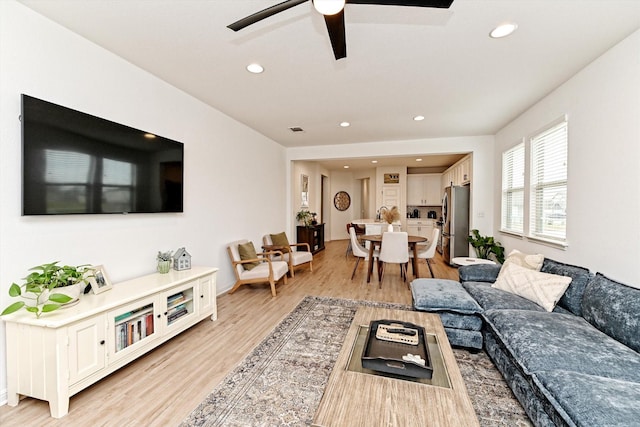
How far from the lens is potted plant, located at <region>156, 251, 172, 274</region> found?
2766mm

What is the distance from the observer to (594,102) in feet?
8.04

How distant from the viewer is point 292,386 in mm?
1920

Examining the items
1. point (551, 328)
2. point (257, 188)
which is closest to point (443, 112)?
point (551, 328)

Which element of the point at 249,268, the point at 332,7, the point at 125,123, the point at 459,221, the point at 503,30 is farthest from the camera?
the point at 459,221

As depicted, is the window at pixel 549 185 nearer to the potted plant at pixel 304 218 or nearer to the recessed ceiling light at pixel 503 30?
the recessed ceiling light at pixel 503 30

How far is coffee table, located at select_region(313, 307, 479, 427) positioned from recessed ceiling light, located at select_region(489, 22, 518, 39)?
7.81 feet

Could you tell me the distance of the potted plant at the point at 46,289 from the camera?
1653 mm

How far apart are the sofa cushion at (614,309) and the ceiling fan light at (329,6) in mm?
2572

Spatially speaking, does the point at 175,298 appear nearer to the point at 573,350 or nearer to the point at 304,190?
the point at 573,350

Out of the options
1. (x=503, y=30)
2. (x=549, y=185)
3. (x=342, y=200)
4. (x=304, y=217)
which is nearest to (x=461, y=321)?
(x=549, y=185)

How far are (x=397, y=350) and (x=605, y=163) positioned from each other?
247 centimetres

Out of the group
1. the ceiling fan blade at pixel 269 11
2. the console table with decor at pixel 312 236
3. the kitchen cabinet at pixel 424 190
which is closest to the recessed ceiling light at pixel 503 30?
the ceiling fan blade at pixel 269 11

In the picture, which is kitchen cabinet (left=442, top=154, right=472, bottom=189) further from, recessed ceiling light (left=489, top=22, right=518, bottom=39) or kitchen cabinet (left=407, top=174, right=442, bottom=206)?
recessed ceiling light (left=489, top=22, right=518, bottom=39)

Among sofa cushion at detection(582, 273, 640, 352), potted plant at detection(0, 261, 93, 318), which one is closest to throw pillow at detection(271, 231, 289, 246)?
potted plant at detection(0, 261, 93, 318)
